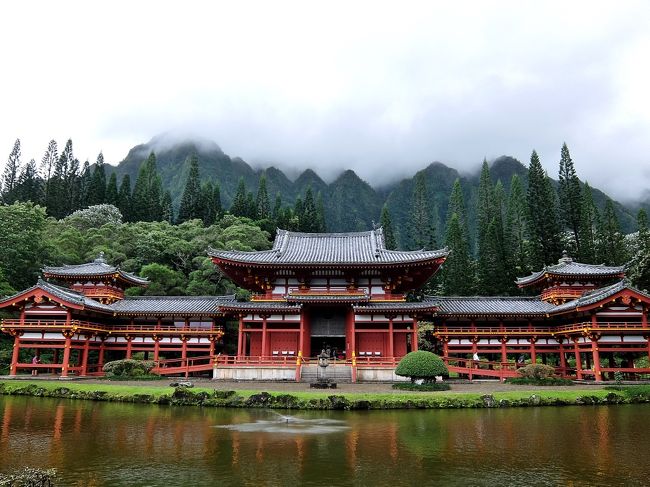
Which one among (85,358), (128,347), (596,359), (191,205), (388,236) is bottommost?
(596,359)

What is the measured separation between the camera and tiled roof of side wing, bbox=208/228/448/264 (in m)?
30.9

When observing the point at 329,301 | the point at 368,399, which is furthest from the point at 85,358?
the point at 368,399

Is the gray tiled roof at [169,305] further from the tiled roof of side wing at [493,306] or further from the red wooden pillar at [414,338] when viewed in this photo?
the tiled roof of side wing at [493,306]

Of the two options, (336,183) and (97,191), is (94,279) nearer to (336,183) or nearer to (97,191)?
(97,191)

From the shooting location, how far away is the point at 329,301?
95.0 feet

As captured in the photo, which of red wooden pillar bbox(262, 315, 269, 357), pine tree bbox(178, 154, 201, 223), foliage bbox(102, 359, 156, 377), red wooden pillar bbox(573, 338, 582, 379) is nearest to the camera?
foliage bbox(102, 359, 156, 377)

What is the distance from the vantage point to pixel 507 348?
31672 mm

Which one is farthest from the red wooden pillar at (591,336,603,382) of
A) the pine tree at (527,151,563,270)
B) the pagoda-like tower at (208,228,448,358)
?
the pine tree at (527,151,563,270)

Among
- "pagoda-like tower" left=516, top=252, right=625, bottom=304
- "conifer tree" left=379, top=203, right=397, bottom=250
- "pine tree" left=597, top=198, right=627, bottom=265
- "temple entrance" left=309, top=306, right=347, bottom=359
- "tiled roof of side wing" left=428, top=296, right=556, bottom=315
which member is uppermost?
"conifer tree" left=379, top=203, right=397, bottom=250

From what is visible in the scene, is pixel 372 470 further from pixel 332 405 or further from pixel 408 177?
pixel 408 177

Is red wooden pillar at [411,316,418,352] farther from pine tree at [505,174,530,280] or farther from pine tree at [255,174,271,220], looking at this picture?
pine tree at [255,174,271,220]

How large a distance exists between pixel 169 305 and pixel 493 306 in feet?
75.4

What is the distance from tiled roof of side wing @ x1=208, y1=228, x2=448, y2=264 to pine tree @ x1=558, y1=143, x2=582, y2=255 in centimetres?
3100

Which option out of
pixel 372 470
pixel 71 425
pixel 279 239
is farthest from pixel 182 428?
pixel 279 239
